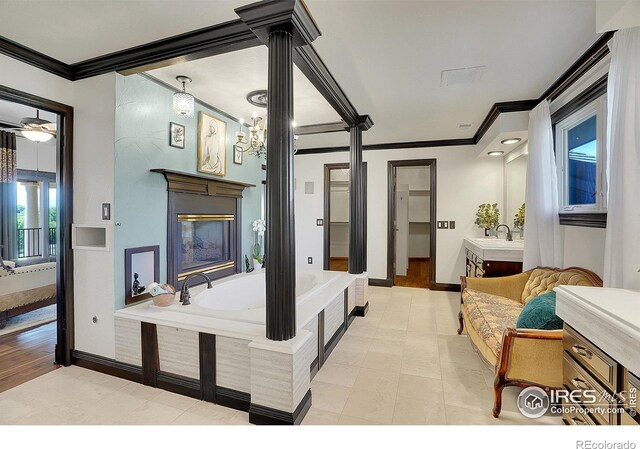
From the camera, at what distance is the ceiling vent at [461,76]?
252 centimetres

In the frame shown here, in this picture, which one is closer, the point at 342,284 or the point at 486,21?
the point at 486,21

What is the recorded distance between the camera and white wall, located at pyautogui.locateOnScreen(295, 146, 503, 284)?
4.76m

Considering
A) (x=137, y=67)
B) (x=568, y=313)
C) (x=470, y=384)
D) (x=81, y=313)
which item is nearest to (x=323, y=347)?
(x=470, y=384)

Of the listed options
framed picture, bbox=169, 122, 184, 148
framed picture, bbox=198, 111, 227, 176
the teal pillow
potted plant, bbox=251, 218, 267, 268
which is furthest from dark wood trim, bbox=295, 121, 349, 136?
the teal pillow

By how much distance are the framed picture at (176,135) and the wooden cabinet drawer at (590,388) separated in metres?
3.45

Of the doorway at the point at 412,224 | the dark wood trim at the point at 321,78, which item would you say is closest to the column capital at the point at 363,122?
the dark wood trim at the point at 321,78

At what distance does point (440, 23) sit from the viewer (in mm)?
1910

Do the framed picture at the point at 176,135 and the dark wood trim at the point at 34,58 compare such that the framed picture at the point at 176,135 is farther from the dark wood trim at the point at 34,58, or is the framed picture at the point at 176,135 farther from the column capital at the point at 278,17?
the column capital at the point at 278,17

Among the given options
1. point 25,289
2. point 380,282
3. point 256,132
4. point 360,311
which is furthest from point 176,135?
point 380,282

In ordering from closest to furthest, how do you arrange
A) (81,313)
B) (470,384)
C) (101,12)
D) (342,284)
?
(101,12), (470,384), (81,313), (342,284)

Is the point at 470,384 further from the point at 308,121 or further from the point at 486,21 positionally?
the point at 308,121

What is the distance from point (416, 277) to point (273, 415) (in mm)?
4835

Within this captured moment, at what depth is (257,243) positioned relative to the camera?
4328mm

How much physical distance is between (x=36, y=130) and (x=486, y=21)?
15.9ft
